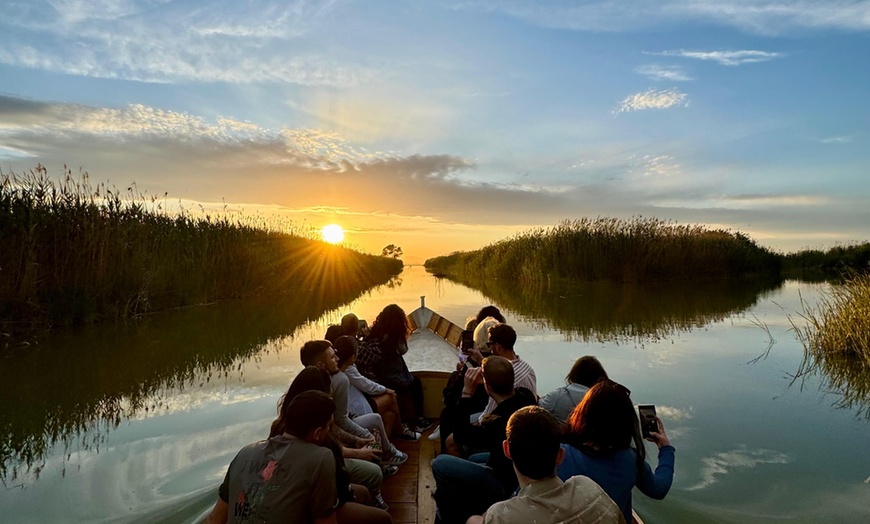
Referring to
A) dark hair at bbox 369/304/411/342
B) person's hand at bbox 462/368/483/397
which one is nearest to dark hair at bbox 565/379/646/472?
person's hand at bbox 462/368/483/397

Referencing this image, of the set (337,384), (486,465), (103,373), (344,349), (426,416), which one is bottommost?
(103,373)

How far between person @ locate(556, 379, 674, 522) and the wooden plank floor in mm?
1563

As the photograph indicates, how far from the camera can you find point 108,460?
4.92m

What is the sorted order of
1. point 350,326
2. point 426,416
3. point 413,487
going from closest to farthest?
point 413,487 < point 350,326 < point 426,416

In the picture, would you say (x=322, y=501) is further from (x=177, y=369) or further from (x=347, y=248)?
(x=347, y=248)

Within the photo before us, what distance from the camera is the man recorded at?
2.21m

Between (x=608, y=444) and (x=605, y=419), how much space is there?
129 mm

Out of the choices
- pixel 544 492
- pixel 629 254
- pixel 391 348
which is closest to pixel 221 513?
pixel 544 492

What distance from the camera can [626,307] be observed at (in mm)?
Result: 16172

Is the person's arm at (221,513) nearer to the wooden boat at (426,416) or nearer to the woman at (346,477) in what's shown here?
the woman at (346,477)

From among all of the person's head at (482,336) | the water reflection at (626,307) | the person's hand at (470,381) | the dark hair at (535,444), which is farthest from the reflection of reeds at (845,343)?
the dark hair at (535,444)

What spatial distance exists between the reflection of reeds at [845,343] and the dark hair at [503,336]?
20.4 feet

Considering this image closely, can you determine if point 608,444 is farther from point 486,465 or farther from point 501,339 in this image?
point 501,339

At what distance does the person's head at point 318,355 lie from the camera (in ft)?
12.2
